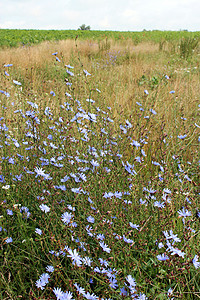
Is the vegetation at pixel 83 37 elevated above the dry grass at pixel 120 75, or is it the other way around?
the vegetation at pixel 83 37

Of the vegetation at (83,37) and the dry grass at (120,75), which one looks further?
the vegetation at (83,37)

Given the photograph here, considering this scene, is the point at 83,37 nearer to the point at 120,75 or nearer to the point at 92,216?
the point at 120,75

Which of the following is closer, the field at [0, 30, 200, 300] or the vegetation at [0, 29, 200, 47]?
the field at [0, 30, 200, 300]

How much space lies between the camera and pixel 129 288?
3.90ft

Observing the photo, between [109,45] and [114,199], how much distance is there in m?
9.61

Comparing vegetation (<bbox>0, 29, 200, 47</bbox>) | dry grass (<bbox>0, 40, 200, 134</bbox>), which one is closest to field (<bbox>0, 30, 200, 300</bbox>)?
dry grass (<bbox>0, 40, 200, 134</bbox>)

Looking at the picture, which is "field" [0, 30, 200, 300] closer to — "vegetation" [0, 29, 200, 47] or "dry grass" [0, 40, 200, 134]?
"dry grass" [0, 40, 200, 134]

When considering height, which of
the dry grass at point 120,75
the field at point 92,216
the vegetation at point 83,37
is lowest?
the field at point 92,216

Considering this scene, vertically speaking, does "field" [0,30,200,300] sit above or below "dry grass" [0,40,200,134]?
below

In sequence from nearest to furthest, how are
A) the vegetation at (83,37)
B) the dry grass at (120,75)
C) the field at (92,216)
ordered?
the field at (92,216) → the dry grass at (120,75) → the vegetation at (83,37)

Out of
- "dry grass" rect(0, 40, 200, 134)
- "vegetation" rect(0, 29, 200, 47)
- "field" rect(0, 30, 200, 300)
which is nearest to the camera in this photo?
"field" rect(0, 30, 200, 300)

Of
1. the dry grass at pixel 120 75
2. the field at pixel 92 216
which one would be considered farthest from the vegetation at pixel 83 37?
the field at pixel 92 216

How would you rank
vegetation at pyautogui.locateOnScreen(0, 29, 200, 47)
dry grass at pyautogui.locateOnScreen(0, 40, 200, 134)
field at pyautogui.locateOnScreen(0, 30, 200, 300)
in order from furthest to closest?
vegetation at pyautogui.locateOnScreen(0, 29, 200, 47), dry grass at pyautogui.locateOnScreen(0, 40, 200, 134), field at pyautogui.locateOnScreen(0, 30, 200, 300)

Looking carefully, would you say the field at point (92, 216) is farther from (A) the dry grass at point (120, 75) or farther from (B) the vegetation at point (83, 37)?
(B) the vegetation at point (83, 37)
